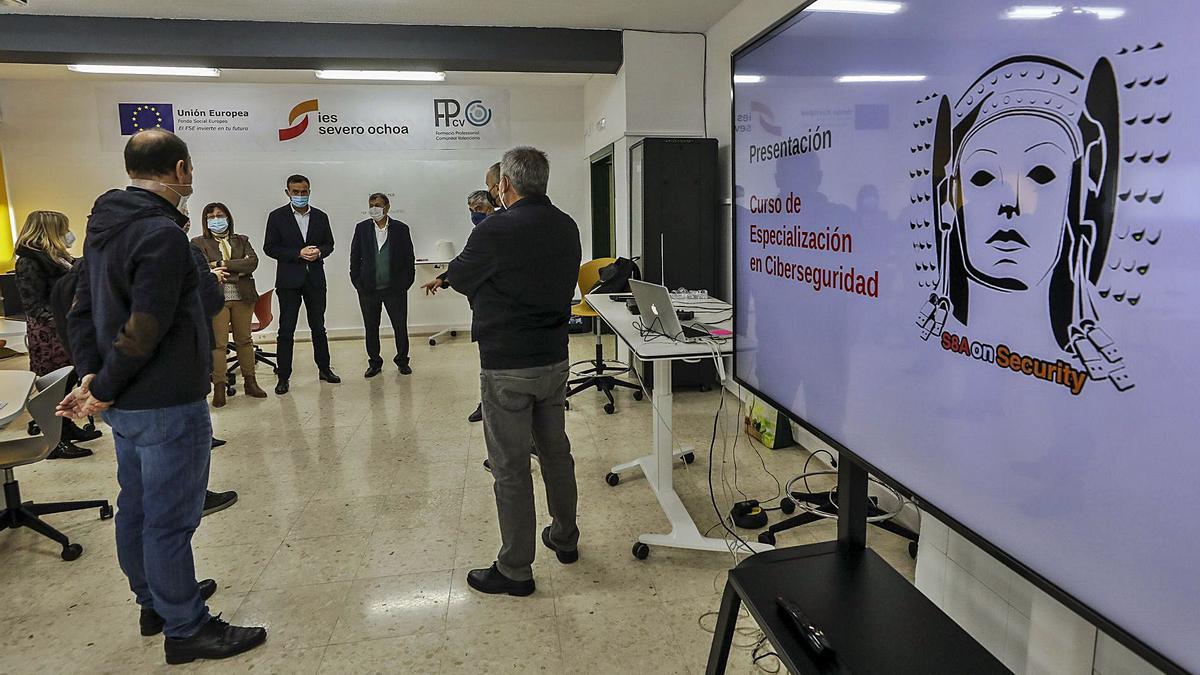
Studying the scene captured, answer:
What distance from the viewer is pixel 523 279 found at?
7.84ft

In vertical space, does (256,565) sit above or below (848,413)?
below

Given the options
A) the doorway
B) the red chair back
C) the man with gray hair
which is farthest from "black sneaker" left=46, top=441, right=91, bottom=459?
the doorway

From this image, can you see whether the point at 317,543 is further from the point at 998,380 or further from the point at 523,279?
the point at 998,380

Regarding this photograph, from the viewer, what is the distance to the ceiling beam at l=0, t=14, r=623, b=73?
4879 mm

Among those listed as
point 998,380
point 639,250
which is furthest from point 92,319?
point 639,250

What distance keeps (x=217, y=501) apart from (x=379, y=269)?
304 centimetres

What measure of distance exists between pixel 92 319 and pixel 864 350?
2.19 m

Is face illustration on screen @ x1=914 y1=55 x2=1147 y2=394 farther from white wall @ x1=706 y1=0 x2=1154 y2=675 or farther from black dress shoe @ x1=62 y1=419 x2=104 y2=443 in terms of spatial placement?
black dress shoe @ x1=62 y1=419 x2=104 y2=443

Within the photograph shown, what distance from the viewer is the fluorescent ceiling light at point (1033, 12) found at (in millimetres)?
947

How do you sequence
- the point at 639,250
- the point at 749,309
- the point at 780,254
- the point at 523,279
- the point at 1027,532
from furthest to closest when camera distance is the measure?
the point at 639,250 < the point at 523,279 < the point at 749,309 < the point at 780,254 < the point at 1027,532

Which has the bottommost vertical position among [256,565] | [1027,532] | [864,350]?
[256,565]

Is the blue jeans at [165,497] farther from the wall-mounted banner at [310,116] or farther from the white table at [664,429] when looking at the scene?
the wall-mounted banner at [310,116]

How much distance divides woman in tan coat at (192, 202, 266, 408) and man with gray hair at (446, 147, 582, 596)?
11.7 ft

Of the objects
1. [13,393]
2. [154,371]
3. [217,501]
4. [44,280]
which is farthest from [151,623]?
[44,280]
